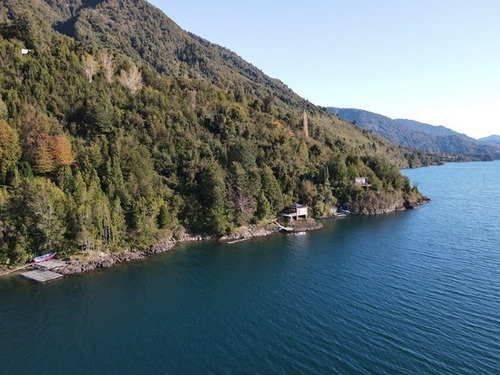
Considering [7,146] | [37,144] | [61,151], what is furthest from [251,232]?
[7,146]

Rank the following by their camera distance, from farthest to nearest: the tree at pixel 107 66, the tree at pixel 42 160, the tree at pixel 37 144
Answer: the tree at pixel 107 66 → the tree at pixel 37 144 → the tree at pixel 42 160

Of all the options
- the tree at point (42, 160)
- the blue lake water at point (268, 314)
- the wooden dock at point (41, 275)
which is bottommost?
the blue lake water at point (268, 314)

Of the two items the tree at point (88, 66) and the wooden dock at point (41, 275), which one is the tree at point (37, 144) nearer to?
the wooden dock at point (41, 275)

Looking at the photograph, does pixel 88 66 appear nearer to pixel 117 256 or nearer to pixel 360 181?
pixel 117 256

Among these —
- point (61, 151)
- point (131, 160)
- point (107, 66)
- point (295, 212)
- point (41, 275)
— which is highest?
point (107, 66)

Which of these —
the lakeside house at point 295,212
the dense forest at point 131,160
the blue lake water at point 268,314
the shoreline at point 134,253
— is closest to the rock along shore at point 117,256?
the shoreline at point 134,253

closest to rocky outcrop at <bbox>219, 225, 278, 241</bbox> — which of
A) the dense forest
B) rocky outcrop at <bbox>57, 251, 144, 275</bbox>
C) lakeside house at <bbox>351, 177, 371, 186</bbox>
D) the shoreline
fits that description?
the shoreline
